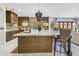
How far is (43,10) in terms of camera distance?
135 inches

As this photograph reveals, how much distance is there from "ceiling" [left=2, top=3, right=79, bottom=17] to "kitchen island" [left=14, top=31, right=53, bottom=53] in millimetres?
505

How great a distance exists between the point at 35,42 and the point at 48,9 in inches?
34.0

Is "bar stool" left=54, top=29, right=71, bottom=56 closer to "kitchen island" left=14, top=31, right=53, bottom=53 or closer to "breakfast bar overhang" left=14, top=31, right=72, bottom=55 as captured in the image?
"breakfast bar overhang" left=14, top=31, right=72, bottom=55

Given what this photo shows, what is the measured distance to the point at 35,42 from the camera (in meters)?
3.65

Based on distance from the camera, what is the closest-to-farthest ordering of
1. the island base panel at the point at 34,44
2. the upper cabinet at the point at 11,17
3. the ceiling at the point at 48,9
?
the ceiling at the point at 48,9
the upper cabinet at the point at 11,17
the island base panel at the point at 34,44

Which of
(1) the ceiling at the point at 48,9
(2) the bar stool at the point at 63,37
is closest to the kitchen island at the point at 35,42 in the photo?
(2) the bar stool at the point at 63,37

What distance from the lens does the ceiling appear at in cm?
325

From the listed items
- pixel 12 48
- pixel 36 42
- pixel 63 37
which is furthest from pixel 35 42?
pixel 63 37

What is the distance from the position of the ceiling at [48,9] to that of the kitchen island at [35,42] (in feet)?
1.66

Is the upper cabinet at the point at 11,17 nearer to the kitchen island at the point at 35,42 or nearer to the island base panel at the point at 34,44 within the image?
the kitchen island at the point at 35,42

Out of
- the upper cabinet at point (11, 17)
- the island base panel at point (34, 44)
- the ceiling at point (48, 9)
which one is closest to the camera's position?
the ceiling at point (48, 9)

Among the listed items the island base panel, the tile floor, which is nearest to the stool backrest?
the tile floor

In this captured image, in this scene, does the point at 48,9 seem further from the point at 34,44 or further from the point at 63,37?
the point at 34,44

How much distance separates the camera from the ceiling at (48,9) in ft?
10.6
